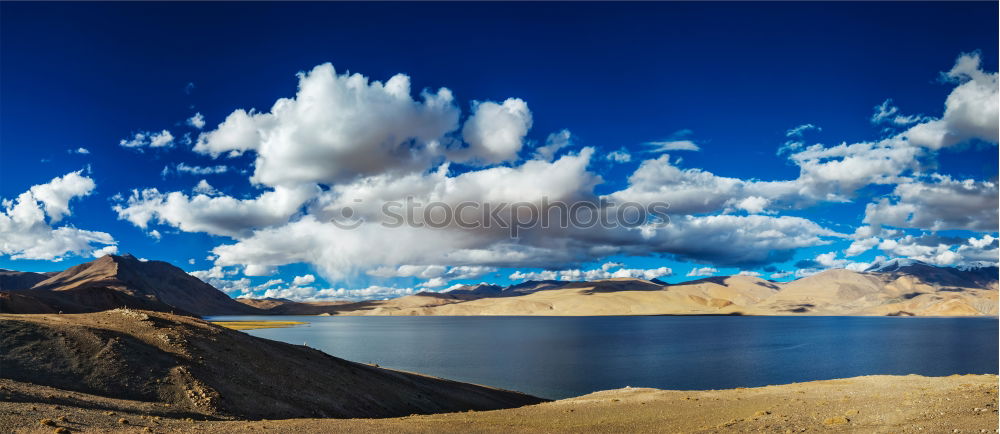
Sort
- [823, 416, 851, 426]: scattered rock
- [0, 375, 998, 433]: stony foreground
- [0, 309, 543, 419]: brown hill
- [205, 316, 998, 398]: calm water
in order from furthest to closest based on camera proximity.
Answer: [205, 316, 998, 398]: calm water
[0, 309, 543, 419]: brown hill
[823, 416, 851, 426]: scattered rock
[0, 375, 998, 433]: stony foreground

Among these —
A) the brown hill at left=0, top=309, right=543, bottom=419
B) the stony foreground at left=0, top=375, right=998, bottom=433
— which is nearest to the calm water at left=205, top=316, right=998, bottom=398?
the brown hill at left=0, top=309, right=543, bottom=419

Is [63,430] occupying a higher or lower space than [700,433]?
higher

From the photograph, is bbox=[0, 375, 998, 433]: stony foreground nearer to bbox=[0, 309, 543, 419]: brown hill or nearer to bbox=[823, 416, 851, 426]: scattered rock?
bbox=[823, 416, 851, 426]: scattered rock

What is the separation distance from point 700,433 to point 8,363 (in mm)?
35857

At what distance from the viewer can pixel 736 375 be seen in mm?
75000

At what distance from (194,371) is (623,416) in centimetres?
2637

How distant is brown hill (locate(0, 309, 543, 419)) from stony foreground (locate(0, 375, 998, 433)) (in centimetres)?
298

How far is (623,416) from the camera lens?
112 ft

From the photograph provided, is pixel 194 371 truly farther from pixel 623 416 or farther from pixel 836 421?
pixel 836 421

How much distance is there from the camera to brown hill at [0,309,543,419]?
30703 millimetres

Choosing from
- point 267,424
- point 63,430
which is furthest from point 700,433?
point 63,430

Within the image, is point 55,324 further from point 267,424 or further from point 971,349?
point 971,349

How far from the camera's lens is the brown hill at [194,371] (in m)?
30.7

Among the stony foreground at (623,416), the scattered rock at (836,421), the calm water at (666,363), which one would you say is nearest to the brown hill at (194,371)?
the stony foreground at (623,416)
